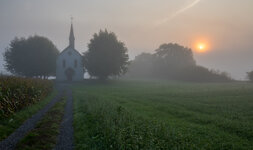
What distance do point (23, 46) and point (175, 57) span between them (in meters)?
62.0

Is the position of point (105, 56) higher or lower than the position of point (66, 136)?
higher

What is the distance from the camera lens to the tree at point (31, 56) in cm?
6494

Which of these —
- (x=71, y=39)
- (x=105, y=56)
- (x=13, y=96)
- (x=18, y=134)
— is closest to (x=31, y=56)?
(x=71, y=39)

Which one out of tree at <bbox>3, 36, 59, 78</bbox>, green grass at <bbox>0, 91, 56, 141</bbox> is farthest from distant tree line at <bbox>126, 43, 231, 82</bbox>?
green grass at <bbox>0, 91, 56, 141</bbox>

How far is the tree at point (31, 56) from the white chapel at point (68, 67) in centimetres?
265

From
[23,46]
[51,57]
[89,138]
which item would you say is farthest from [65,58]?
[89,138]

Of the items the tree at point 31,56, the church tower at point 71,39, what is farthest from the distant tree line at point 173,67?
the tree at point 31,56

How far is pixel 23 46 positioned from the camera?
6600 cm

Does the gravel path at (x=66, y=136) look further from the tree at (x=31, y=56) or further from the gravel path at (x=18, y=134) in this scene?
the tree at (x=31, y=56)

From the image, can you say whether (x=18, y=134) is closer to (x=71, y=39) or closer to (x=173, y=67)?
(x=71, y=39)

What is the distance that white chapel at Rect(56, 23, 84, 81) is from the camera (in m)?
68.1

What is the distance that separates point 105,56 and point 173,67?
131ft

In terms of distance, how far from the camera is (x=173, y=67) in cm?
8775

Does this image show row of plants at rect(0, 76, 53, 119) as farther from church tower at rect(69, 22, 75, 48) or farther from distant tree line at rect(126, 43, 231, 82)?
distant tree line at rect(126, 43, 231, 82)
